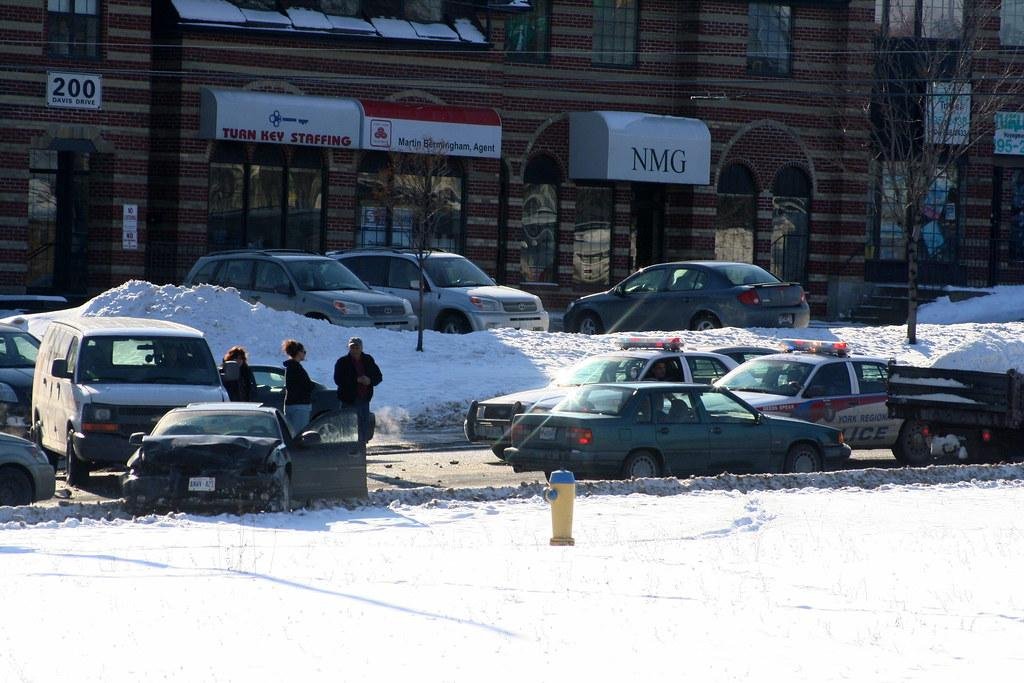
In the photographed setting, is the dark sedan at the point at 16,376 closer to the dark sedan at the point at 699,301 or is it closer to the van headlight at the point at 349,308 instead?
the van headlight at the point at 349,308

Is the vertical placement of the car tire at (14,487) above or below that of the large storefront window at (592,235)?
below

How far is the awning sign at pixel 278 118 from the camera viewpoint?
112ft

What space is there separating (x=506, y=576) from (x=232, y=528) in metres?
3.10

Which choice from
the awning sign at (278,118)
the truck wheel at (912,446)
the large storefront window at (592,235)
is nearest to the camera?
the truck wheel at (912,446)

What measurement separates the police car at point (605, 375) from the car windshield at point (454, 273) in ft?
27.5

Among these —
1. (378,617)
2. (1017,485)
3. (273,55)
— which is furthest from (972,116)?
(378,617)

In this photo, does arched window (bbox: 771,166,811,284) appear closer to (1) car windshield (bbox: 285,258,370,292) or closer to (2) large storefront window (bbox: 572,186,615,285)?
(2) large storefront window (bbox: 572,186,615,285)

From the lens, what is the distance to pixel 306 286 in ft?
93.5

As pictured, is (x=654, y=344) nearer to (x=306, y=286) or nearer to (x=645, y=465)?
(x=645, y=465)

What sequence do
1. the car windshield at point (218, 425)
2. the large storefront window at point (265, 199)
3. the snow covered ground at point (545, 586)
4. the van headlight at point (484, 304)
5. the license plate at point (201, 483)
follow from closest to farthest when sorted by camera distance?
1. the snow covered ground at point (545, 586)
2. the license plate at point (201, 483)
3. the car windshield at point (218, 425)
4. the van headlight at point (484, 304)
5. the large storefront window at point (265, 199)

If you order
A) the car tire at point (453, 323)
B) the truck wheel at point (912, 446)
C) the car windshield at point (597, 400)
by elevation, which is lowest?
the truck wheel at point (912, 446)

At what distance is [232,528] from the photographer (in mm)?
14172

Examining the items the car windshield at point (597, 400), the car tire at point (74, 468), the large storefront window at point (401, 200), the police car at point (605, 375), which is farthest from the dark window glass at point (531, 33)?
the car tire at point (74, 468)

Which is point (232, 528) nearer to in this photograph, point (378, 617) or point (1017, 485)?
point (378, 617)
